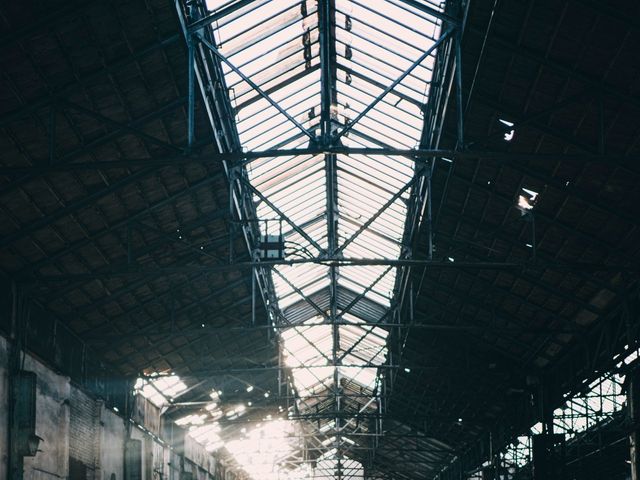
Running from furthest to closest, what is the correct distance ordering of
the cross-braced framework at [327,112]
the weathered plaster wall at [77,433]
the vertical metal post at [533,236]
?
the weathered plaster wall at [77,433] < the vertical metal post at [533,236] < the cross-braced framework at [327,112]

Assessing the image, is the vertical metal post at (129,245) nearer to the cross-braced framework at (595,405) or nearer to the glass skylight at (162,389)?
the cross-braced framework at (595,405)

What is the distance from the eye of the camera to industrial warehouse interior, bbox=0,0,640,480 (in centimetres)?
1655

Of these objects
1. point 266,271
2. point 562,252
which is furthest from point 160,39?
point 266,271

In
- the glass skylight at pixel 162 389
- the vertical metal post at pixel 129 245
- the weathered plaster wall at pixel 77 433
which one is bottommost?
the weathered plaster wall at pixel 77 433

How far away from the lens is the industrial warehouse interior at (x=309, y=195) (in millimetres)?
16547

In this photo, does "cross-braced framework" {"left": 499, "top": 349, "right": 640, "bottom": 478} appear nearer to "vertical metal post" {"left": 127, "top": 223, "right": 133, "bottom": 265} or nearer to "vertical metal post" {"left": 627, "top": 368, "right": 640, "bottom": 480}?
"vertical metal post" {"left": 627, "top": 368, "right": 640, "bottom": 480}

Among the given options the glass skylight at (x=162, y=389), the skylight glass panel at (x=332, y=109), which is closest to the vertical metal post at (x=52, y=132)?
the skylight glass panel at (x=332, y=109)

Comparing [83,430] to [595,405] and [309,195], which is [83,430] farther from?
[595,405]

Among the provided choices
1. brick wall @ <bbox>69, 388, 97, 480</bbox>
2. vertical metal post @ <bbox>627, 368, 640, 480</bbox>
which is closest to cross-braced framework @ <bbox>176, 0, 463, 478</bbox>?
brick wall @ <bbox>69, 388, 97, 480</bbox>

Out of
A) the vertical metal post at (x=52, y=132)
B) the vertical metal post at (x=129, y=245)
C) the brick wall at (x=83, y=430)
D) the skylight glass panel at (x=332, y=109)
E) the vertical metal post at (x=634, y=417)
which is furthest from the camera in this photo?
the brick wall at (x=83, y=430)

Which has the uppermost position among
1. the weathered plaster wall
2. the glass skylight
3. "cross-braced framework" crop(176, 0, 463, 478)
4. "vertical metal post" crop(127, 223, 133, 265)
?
"cross-braced framework" crop(176, 0, 463, 478)

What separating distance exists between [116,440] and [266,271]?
7.81m

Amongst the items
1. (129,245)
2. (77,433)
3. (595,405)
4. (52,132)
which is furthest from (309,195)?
(595,405)

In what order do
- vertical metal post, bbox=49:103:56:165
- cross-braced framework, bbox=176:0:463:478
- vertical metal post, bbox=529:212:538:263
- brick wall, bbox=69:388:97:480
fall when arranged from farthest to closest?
brick wall, bbox=69:388:97:480, vertical metal post, bbox=529:212:538:263, cross-braced framework, bbox=176:0:463:478, vertical metal post, bbox=49:103:56:165
